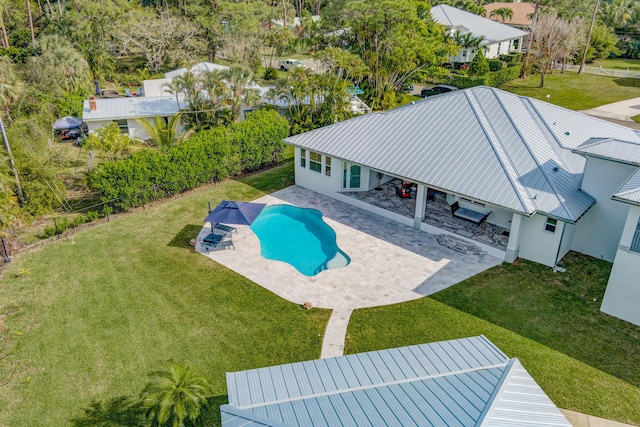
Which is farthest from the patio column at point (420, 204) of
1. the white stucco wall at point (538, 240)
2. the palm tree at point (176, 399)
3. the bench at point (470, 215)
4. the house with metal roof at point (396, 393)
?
the palm tree at point (176, 399)

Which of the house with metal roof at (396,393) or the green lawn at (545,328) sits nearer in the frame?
the house with metal roof at (396,393)

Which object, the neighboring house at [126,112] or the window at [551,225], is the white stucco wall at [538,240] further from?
the neighboring house at [126,112]

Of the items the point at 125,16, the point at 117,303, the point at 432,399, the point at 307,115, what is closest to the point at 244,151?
the point at 307,115

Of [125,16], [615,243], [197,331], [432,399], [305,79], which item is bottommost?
[197,331]

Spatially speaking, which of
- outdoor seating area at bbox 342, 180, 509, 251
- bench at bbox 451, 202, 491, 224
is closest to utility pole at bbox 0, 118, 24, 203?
outdoor seating area at bbox 342, 180, 509, 251

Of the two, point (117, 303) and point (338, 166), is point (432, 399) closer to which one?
point (117, 303)
